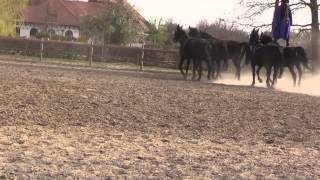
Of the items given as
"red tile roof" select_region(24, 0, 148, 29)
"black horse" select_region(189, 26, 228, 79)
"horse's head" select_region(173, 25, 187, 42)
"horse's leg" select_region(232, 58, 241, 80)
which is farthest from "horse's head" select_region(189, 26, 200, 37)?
"red tile roof" select_region(24, 0, 148, 29)

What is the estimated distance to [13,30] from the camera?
46.3 m

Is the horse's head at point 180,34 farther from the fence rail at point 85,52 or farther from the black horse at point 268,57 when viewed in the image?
the fence rail at point 85,52

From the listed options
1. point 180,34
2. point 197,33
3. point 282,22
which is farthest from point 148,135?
point 197,33

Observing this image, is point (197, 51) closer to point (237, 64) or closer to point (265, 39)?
point (237, 64)

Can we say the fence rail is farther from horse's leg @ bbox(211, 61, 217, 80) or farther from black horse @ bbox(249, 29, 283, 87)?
black horse @ bbox(249, 29, 283, 87)

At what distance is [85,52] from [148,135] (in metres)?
27.7

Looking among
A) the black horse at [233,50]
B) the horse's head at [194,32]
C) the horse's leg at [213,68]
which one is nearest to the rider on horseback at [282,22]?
the black horse at [233,50]

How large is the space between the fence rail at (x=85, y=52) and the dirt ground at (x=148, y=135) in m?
21.9

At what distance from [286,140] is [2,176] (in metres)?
4.95

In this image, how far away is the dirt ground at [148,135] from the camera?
703 cm

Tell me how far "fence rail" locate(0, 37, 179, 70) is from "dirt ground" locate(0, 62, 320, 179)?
21905 millimetres

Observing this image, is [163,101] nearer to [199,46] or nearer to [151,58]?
[199,46]

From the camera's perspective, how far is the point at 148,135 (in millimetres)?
9250

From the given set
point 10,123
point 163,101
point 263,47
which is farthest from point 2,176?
point 263,47
